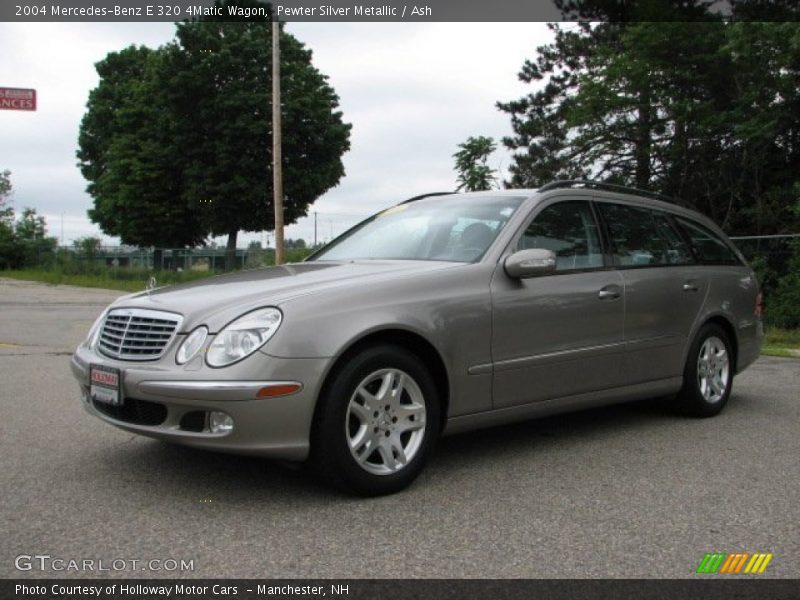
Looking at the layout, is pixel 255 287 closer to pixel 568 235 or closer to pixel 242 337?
pixel 242 337

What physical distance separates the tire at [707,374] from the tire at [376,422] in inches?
101

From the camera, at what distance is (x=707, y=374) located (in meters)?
6.25

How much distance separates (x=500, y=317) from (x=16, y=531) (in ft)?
8.58

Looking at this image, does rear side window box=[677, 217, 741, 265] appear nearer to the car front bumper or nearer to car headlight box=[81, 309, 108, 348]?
the car front bumper

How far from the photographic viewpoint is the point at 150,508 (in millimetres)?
3877

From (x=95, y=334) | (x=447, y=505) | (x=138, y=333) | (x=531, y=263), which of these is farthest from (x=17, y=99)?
(x=447, y=505)

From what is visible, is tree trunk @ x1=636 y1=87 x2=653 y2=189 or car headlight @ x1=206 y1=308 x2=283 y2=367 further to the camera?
tree trunk @ x1=636 y1=87 x2=653 y2=189

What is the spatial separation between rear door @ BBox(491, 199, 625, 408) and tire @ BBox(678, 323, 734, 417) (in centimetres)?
94

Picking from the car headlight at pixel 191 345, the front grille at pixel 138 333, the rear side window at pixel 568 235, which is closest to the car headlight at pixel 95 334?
the front grille at pixel 138 333

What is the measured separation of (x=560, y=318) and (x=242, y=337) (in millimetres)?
2014

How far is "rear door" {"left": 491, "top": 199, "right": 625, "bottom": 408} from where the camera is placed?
4719mm
